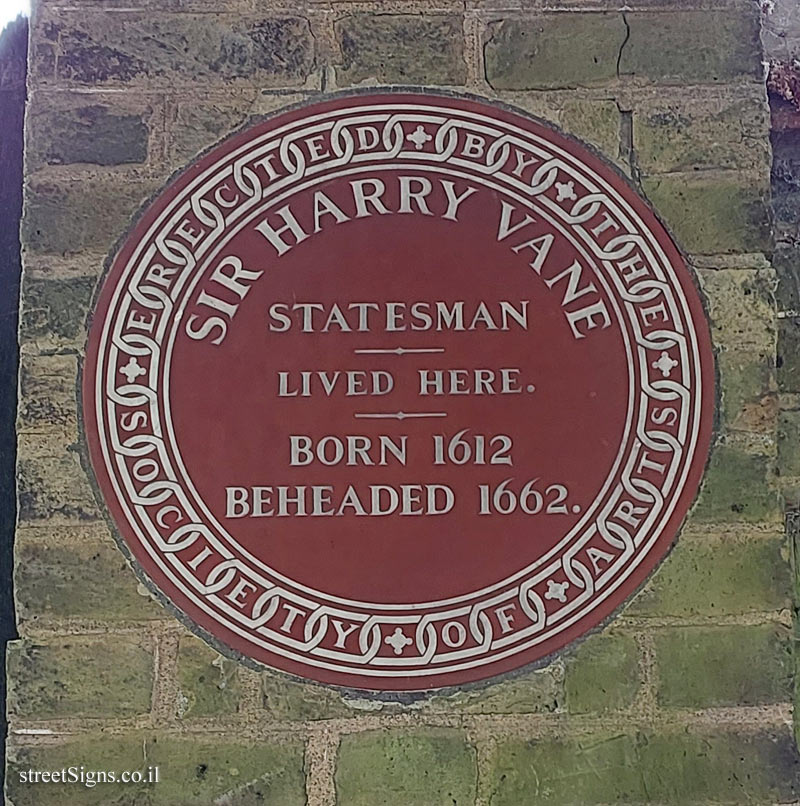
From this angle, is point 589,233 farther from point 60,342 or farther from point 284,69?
point 60,342

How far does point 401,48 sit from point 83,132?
0.64 m

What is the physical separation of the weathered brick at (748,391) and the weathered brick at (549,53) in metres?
0.60

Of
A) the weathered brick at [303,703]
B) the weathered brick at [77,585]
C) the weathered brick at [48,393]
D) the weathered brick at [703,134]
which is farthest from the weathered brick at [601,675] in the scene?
the weathered brick at [48,393]

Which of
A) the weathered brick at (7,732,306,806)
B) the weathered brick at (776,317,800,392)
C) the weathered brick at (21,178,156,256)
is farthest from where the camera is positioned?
the weathered brick at (776,317,800,392)

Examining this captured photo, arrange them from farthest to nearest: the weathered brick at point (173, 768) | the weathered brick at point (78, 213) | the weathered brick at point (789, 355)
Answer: the weathered brick at point (789, 355), the weathered brick at point (78, 213), the weathered brick at point (173, 768)

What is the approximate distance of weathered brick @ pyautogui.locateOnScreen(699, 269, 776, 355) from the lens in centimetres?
190

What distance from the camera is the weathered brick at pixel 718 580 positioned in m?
1.84

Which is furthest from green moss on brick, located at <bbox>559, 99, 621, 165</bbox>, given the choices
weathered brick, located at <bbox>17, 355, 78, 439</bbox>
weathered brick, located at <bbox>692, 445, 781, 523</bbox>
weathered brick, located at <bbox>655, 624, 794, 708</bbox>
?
weathered brick, located at <bbox>17, 355, 78, 439</bbox>

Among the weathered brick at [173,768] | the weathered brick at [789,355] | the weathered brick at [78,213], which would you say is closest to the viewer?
the weathered brick at [173,768]

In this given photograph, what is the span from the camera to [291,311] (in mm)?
1875

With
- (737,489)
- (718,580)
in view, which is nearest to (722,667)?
(718,580)

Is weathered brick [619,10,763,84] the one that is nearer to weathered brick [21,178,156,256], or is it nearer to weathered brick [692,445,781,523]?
weathered brick [692,445,781,523]

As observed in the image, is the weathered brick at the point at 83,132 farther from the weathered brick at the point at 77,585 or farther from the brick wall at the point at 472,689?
the weathered brick at the point at 77,585

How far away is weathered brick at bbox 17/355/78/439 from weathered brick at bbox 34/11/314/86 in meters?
0.55
